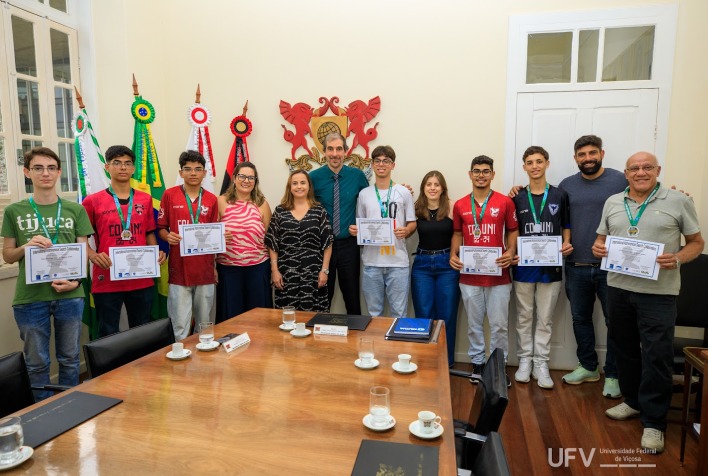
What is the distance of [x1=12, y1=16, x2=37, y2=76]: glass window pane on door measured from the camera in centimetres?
326

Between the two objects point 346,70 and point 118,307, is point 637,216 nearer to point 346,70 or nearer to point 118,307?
point 346,70

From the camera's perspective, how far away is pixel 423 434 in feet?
4.23

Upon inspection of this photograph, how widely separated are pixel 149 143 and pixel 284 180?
47.0 inches

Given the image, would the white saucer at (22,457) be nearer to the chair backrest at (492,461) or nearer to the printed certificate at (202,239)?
the chair backrest at (492,461)

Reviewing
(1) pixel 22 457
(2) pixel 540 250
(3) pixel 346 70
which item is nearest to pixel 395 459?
(1) pixel 22 457

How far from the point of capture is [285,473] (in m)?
1.13

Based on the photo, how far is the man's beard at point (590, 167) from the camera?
3236mm

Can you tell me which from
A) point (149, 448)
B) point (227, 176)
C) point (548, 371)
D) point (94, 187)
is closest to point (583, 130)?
point (548, 371)

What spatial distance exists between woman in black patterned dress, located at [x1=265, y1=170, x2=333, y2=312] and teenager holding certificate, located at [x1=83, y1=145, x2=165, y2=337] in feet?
2.93

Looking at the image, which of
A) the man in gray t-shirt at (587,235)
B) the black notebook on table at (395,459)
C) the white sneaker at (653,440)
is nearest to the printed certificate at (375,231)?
the man in gray t-shirt at (587,235)

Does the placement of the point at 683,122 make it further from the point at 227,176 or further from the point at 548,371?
the point at 227,176

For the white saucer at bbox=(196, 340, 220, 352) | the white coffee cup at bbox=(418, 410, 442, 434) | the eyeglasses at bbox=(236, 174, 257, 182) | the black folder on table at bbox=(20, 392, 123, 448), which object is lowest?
the black folder on table at bbox=(20, 392, 123, 448)

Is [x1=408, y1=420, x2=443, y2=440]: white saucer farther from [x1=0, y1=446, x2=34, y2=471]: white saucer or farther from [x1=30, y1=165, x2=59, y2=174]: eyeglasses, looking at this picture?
[x1=30, y1=165, x2=59, y2=174]: eyeglasses

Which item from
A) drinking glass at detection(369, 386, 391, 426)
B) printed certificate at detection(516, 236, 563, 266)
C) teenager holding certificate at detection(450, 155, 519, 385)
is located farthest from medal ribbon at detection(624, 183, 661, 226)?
drinking glass at detection(369, 386, 391, 426)
